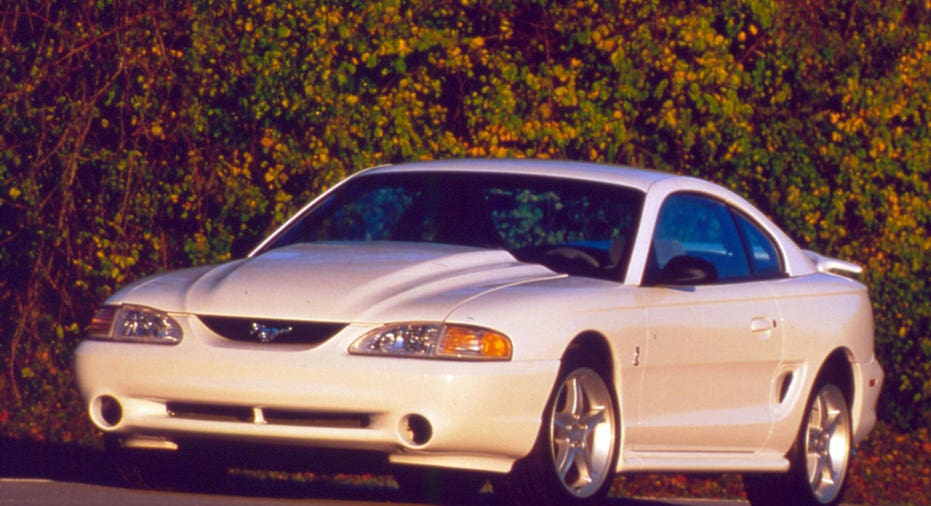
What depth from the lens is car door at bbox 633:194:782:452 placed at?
8.86 meters

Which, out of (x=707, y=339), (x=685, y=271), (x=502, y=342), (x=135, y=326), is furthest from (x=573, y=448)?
(x=135, y=326)

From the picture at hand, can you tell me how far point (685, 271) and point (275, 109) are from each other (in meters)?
6.97

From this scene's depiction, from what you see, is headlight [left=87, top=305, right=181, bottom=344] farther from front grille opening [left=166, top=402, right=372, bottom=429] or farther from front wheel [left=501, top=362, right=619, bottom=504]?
front wheel [left=501, top=362, right=619, bottom=504]

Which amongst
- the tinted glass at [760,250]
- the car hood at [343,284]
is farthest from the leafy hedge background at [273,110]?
the car hood at [343,284]

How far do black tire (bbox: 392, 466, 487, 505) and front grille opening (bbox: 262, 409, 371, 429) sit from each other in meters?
1.70

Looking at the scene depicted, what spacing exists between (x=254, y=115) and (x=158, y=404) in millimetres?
7624

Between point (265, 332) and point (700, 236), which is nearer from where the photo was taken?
point (265, 332)

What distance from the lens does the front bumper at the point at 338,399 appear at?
7676 millimetres

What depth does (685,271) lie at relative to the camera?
8.84 m

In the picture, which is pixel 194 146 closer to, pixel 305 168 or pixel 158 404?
pixel 305 168

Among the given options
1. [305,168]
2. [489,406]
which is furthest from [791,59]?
[489,406]

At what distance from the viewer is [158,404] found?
26.2 feet

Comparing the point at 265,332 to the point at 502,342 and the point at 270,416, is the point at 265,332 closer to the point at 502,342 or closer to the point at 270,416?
the point at 270,416

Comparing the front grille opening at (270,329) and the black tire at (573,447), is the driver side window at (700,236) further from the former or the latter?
the front grille opening at (270,329)
